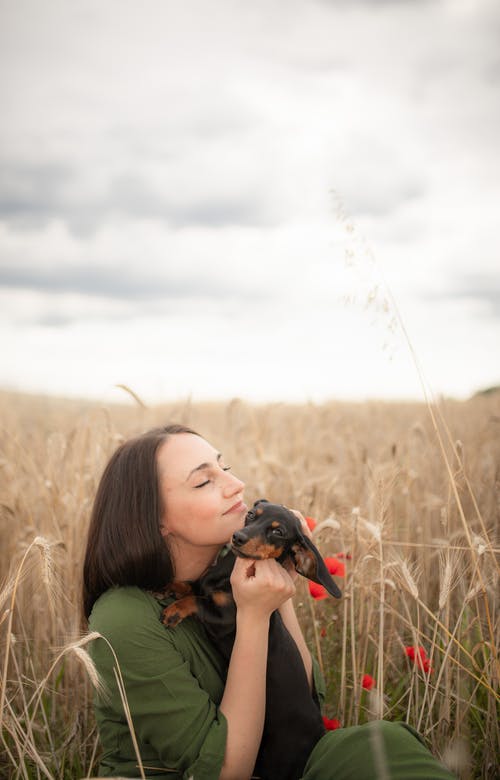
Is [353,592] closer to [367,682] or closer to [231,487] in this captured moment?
[367,682]

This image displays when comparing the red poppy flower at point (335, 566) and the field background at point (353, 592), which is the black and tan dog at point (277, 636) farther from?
the red poppy flower at point (335, 566)

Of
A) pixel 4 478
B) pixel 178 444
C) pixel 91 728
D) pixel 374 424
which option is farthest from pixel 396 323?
pixel 374 424

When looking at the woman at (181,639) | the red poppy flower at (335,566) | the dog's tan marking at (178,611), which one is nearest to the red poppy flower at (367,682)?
the woman at (181,639)

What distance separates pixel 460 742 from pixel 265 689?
2.79ft

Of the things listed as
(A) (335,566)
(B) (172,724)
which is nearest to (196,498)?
(B) (172,724)

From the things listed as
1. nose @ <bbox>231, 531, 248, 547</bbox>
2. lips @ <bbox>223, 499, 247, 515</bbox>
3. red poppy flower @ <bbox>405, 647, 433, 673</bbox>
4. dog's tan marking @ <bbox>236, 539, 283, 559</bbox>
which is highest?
lips @ <bbox>223, 499, 247, 515</bbox>

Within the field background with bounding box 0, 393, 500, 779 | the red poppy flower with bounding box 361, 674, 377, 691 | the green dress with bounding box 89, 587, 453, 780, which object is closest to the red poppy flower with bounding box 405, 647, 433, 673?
the field background with bounding box 0, 393, 500, 779

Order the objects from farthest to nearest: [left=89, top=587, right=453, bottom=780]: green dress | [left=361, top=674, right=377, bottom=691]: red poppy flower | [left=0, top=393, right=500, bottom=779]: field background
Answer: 1. [left=361, top=674, right=377, bottom=691]: red poppy flower
2. [left=0, top=393, right=500, bottom=779]: field background
3. [left=89, top=587, right=453, bottom=780]: green dress

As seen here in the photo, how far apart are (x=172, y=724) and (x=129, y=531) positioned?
671 millimetres

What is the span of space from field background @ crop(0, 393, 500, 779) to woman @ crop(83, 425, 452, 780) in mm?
212

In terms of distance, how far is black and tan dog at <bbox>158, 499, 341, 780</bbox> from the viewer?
6.46ft

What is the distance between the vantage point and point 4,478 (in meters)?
4.18

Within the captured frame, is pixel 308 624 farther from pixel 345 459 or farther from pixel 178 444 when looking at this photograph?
pixel 345 459

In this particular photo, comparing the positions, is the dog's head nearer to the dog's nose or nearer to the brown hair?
the dog's nose
